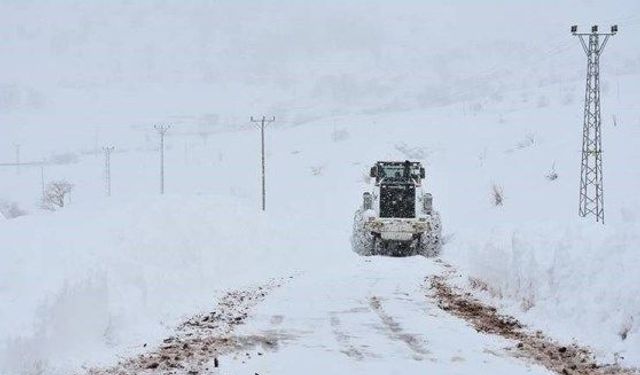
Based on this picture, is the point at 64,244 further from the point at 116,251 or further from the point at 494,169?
the point at 494,169

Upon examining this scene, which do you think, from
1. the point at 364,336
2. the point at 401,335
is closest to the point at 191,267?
the point at 364,336

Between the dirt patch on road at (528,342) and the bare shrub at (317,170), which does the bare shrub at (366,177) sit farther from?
the dirt patch on road at (528,342)

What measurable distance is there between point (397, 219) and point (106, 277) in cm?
1742

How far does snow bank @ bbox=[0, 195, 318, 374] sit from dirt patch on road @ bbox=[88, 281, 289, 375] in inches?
15.4

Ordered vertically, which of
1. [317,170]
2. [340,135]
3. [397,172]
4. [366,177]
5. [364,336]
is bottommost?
[364,336]

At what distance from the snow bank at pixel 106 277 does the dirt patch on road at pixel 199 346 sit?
0.39 metres

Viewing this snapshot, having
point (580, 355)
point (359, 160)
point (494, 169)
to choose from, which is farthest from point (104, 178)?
point (580, 355)

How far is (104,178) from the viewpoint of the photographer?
154 m

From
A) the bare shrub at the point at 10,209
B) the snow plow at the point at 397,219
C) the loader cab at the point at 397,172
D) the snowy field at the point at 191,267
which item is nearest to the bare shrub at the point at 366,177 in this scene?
the bare shrub at the point at 10,209

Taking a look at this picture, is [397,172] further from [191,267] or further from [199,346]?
[199,346]

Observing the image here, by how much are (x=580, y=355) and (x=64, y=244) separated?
768 centimetres

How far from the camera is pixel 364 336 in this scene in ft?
34.5

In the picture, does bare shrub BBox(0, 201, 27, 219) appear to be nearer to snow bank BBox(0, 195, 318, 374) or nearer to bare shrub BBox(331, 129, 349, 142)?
bare shrub BBox(331, 129, 349, 142)

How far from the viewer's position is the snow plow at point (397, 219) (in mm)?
27250
